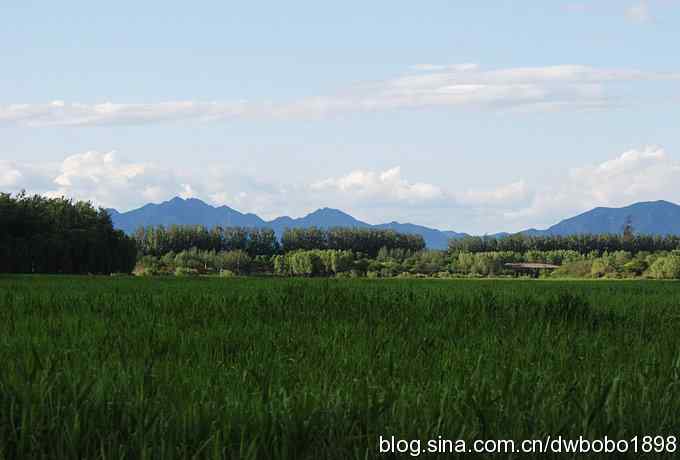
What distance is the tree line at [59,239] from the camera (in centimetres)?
9862

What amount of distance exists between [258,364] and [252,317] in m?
3.90

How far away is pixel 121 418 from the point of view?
438 centimetres

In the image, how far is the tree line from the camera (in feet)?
324

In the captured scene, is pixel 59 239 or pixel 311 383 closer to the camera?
pixel 311 383

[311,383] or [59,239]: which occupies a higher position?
[59,239]

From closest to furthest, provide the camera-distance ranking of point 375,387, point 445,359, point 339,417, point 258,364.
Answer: point 339,417
point 375,387
point 258,364
point 445,359

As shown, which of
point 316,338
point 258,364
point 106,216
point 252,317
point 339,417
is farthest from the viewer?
point 106,216

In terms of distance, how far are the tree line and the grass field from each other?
3786 inches

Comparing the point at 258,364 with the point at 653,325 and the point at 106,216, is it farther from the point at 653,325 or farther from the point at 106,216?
the point at 106,216

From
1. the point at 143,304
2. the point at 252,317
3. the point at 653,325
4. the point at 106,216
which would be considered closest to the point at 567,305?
the point at 653,325

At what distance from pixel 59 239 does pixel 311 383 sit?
104760 mm

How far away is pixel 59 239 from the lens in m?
103

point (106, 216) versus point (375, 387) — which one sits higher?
point (106, 216)

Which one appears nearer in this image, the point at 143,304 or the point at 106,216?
the point at 143,304
